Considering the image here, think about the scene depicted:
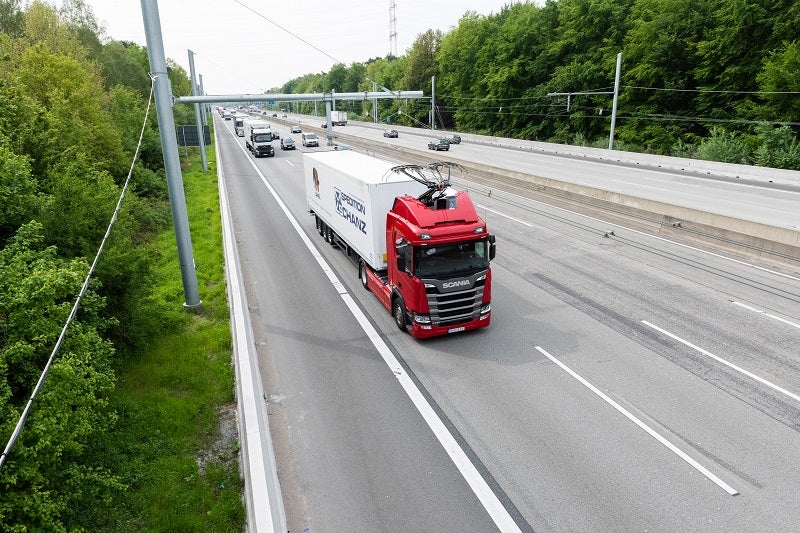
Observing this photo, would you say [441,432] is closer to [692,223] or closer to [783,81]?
[692,223]

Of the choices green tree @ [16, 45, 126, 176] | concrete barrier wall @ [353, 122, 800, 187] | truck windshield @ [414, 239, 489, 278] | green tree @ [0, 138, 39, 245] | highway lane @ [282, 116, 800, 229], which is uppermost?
green tree @ [16, 45, 126, 176]

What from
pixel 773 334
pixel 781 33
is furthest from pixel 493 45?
pixel 773 334

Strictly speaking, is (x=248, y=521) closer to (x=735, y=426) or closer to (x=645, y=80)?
(x=735, y=426)

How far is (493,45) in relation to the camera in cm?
8762

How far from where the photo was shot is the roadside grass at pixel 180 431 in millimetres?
6562

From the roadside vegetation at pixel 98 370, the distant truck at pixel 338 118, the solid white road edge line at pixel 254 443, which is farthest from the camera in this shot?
the distant truck at pixel 338 118

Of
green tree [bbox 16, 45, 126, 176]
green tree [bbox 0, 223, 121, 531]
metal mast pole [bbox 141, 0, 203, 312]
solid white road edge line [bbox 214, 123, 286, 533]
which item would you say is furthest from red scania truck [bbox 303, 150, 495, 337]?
green tree [bbox 16, 45, 126, 176]

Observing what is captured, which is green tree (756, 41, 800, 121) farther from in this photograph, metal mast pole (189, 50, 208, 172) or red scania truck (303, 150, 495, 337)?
metal mast pole (189, 50, 208, 172)

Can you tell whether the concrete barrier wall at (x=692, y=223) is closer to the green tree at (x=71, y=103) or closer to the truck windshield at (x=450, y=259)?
the truck windshield at (x=450, y=259)

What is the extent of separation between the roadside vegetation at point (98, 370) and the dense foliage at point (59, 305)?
0.03m

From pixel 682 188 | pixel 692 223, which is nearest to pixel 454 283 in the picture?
pixel 692 223

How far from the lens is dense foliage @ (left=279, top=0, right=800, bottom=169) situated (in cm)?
4528

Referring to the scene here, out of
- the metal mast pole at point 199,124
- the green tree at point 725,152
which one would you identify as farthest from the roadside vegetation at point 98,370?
the green tree at point 725,152

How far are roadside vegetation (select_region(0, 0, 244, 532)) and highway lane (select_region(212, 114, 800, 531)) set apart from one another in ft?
4.48
